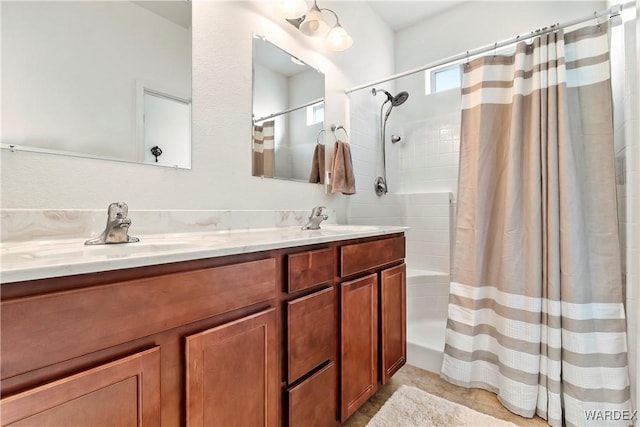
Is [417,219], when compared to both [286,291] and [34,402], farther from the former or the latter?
[34,402]

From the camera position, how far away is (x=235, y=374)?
745 mm

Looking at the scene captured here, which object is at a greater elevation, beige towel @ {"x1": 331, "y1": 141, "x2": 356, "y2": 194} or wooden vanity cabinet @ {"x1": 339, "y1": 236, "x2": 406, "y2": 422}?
beige towel @ {"x1": 331, "y1": 141, "x2": 356, "y2": 194}

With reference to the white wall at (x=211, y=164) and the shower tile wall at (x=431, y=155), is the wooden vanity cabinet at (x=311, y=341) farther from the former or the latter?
the shower tile wall at (x=431, y=155)

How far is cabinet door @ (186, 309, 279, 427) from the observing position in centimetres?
66

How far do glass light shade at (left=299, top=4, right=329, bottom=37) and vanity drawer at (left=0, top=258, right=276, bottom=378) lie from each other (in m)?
1.45

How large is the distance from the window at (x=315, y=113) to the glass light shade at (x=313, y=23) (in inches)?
15.2

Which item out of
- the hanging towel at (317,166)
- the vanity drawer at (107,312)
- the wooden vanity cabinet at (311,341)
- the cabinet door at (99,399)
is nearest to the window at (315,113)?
the hanging towel at (317,166)

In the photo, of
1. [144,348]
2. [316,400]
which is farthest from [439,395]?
[144,348]

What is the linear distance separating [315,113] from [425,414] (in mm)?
1724

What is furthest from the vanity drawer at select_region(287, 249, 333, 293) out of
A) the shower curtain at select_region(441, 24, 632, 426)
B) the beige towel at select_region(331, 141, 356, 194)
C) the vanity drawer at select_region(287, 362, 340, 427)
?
the shower curtain at select_region(441, 24, 632, 426)

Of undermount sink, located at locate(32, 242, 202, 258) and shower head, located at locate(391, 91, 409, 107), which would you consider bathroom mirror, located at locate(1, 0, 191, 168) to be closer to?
undermount sink, located at locate(32, 242, 202, 258)

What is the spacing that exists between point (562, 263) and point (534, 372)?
0.55 m

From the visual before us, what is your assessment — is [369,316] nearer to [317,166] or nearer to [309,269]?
[309,269]

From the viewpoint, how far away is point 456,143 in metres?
2.34
